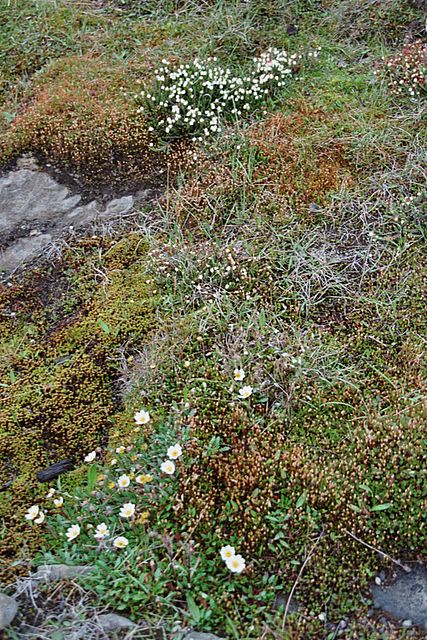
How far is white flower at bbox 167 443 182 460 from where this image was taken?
3247mm

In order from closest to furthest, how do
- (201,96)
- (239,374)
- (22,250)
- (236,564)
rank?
(236,564)
(239,374)
(22,250)
(201,96)

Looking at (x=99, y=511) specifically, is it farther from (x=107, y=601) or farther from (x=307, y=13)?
(x=307, y=13)

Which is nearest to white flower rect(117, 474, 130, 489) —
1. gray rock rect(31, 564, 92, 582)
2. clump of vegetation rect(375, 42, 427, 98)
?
gray rock rect(31, 564, 92, 582)

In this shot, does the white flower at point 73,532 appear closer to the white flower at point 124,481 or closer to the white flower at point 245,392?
the white flower at point 124,481

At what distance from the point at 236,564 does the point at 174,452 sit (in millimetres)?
632

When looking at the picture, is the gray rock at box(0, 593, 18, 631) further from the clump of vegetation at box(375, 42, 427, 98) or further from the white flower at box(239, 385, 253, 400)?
the clump of vegetation at box(375, 42, 427, 98)

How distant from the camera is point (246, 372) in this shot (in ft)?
12.2

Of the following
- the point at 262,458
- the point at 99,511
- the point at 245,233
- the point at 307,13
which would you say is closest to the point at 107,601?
the point at 99,511

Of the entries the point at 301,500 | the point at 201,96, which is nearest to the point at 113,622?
the point at 301,500

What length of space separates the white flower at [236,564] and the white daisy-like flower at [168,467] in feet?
1.67

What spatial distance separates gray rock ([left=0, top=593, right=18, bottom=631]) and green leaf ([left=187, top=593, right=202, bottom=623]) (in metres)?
0.75

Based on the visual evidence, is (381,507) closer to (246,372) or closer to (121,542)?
(246,372)

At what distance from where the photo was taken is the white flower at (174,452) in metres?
3.25

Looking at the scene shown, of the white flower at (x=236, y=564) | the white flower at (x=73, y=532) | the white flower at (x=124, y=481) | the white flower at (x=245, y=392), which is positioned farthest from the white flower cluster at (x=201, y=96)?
the white flower at (x=236, y=564)
